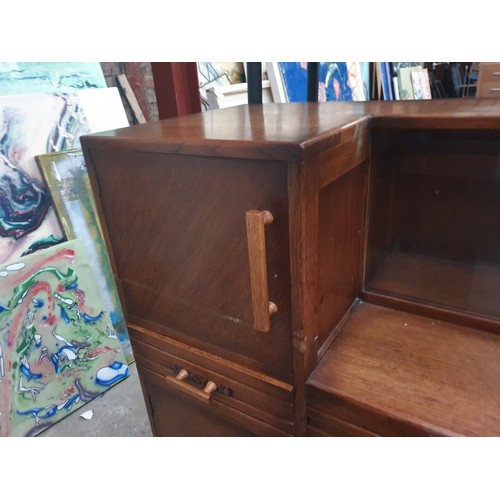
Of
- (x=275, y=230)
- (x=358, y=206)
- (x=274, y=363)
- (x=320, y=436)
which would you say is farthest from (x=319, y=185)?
(x=320, y=436)

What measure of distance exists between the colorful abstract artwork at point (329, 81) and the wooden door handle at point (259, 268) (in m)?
1.56

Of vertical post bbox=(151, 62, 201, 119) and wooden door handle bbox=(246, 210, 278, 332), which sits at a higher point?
vertical post bbox=(151, 62, 201, 119)

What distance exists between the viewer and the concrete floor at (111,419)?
1.40m

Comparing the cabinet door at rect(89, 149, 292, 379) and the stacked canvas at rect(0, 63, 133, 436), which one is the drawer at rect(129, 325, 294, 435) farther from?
the stacked canvas at rect(0, 63, 133, 436)

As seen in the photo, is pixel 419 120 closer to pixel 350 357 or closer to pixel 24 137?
pixel 350 357

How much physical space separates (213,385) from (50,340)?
2.76 ft

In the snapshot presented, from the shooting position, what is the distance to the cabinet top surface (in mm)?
547

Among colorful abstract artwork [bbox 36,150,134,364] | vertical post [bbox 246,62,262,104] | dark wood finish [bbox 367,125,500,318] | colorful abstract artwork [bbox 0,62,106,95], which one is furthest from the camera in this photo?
colorful abstract artwork [bbox 36,150,134,364]

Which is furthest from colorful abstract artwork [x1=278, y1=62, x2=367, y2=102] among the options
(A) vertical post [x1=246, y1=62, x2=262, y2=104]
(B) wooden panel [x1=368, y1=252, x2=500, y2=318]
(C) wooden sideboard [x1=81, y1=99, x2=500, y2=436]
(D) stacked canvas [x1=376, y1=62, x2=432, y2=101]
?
(B) wooden panel [x1=368, y1=252, x2=500, y2=318]

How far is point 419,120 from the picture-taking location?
0.67 m

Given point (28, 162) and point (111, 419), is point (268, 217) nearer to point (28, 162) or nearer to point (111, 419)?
point (28, 162)

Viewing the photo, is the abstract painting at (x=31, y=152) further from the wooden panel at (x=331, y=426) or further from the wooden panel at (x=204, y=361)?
the wooden panel at (x=331, y=426)

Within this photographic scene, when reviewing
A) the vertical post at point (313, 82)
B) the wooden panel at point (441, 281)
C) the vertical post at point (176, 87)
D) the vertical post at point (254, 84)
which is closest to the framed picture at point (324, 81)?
the vertical post at point (176, 87)

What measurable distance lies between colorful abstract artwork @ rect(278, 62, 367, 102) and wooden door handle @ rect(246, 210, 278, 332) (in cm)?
156
